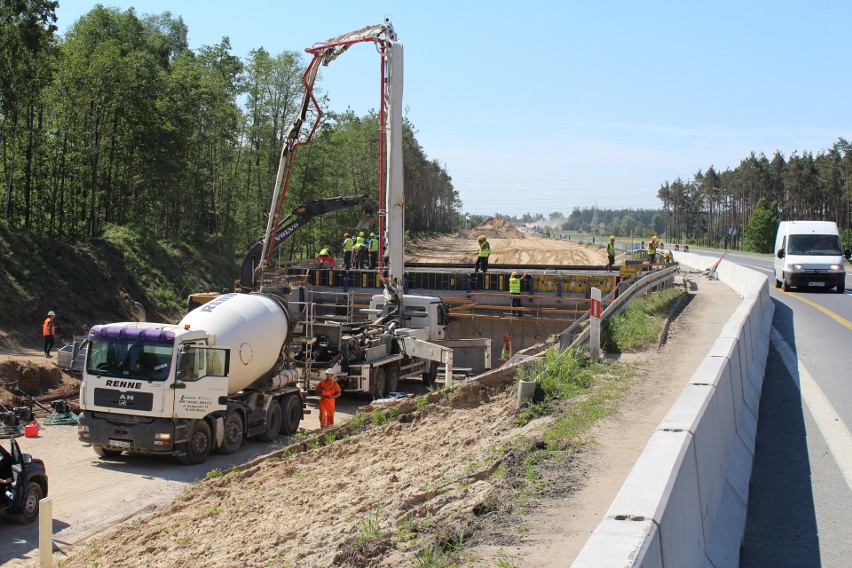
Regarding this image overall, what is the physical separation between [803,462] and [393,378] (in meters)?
14.3

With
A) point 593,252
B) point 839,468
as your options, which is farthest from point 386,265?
point 593,252

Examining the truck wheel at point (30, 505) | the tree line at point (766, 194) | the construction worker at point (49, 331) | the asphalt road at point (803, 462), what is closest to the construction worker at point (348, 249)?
the construction worker at point (49, 331)

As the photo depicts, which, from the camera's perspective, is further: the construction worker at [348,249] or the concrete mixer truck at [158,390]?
the construction worker at [348,249]

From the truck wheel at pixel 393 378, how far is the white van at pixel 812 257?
17.0 metres

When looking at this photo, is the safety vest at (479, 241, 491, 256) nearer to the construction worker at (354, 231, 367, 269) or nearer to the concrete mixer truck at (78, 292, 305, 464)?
the construction worker at (354, 231, 367, 269)

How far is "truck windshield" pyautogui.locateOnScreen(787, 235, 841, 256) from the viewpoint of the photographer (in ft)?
103

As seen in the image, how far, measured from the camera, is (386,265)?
2497 centimetres

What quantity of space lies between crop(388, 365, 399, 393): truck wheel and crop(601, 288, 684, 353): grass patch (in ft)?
21.7

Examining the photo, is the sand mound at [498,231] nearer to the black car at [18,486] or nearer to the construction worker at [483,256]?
the construction worker at [483,256]

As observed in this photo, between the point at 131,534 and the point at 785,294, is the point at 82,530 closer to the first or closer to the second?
the point at 131,534

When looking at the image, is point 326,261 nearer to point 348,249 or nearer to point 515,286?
point 348,249

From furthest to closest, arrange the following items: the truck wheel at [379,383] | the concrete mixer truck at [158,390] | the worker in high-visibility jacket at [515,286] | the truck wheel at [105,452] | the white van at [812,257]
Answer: the white van at [812,257] < the worker in high-visibility jacket at [515,286] < the truck wheel at [379,383] < the truck wheel at [105,452] < the concrete mixer truck at [158,390]

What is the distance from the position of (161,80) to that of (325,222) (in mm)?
25342

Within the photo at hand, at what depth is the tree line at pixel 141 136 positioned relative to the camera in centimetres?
3506
